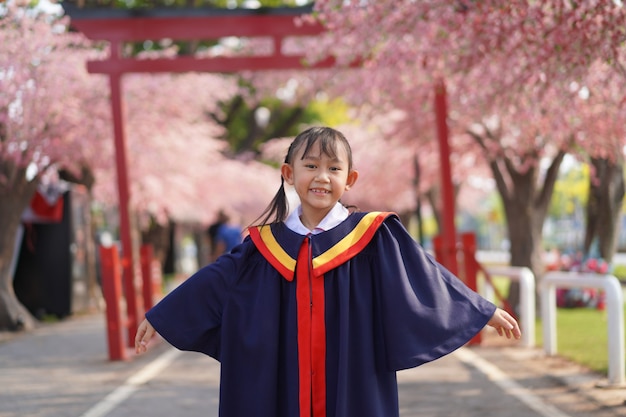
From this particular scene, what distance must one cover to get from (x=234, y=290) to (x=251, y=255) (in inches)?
6.8

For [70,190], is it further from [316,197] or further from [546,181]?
[316,197]

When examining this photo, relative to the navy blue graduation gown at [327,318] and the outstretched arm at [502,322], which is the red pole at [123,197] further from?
the outstretched arm at [502,322]

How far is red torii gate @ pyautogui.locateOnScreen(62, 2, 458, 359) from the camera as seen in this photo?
1249 cm

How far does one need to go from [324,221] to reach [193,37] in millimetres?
8844

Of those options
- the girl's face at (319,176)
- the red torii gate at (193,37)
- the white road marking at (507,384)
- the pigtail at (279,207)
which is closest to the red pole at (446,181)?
the red torii gate at (193,37)

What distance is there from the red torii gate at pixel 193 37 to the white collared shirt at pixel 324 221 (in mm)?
8225

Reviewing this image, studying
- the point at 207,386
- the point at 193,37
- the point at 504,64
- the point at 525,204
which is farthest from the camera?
the point at 525,204

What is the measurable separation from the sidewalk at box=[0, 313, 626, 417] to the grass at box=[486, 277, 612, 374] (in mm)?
275

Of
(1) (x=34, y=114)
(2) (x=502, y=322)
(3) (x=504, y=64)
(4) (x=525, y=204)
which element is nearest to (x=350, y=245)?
(2) (x=502, y=322)

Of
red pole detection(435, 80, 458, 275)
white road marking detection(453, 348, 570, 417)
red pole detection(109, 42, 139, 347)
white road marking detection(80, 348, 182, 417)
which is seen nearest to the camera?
white road marking detection(453, 348, 570, 417)

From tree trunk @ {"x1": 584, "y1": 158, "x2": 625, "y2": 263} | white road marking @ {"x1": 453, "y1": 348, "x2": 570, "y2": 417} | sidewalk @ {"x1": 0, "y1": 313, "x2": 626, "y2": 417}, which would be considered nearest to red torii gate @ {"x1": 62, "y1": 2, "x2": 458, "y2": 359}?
sidewalk @ {"x1": 0, "y1": 313, "x2": 626, "y2": 417}

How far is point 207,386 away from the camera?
908cm

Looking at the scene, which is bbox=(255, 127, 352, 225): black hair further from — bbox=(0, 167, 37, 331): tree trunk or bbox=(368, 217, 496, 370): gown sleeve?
bbox=(0, 167, 37, 331): tree trunk

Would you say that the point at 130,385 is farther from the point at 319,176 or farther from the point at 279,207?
the point at 319,176
